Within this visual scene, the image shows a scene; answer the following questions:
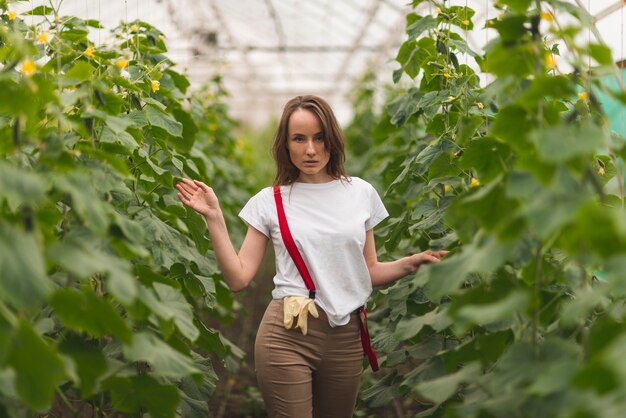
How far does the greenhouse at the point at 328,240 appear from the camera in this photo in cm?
151

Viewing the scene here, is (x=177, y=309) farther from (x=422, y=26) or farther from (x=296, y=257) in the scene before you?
(x=422, y=26)

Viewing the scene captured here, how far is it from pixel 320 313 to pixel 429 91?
127 cm

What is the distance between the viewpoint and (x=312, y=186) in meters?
2.92

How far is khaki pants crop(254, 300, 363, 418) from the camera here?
272 centimetres

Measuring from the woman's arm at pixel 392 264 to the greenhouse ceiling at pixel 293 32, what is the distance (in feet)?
6.27

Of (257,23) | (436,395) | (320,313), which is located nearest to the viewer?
(436,395)

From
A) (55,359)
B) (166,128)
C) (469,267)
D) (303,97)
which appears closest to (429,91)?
(303,97)

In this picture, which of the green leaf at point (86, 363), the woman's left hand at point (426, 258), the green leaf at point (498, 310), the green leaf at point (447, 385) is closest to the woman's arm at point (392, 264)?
the woman's left hand at point (426, 258)

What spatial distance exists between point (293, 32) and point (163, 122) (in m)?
14.3

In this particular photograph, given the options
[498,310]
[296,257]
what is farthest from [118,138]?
[498,310]

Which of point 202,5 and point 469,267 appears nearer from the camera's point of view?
point 469,267

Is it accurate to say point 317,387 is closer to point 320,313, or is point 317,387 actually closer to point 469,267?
point 320,313

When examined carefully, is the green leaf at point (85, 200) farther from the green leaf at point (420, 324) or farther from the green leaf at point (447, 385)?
the green leaf at point (420, 324)

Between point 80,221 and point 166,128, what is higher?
point 166,128
